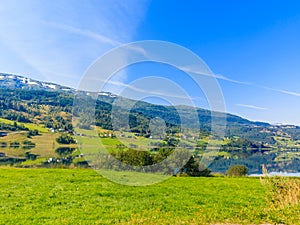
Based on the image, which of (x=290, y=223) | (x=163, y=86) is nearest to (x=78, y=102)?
(x=163, y=86)

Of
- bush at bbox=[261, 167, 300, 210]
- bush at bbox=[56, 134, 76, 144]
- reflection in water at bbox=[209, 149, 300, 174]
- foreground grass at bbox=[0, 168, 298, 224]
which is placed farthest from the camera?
bush at bbox=[56, 134, 76, 144]

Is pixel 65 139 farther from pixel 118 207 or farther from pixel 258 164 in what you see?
pixel 118 207

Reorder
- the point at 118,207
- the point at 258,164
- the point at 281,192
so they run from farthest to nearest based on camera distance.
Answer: the point at 258,164 < the point at 281,192 < the point at 118,207

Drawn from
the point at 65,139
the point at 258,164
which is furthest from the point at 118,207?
the point at 65,139

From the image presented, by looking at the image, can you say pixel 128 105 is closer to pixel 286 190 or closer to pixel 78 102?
pixel 78 102

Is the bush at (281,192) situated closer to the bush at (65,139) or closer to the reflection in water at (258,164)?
the reflection in water at (258,164)

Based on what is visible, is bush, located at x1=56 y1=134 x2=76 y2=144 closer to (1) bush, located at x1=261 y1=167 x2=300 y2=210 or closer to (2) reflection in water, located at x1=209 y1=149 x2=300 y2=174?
(2) reflection in water, located at x1=209 y1=149 x2=300 y2=174

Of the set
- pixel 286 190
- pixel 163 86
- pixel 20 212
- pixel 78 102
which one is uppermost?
pixel 163 86

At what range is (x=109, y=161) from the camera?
108 feet

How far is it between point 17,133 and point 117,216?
170 meters

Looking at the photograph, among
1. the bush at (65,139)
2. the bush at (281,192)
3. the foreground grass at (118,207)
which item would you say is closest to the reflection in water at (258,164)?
the foreground grass at (118,207)

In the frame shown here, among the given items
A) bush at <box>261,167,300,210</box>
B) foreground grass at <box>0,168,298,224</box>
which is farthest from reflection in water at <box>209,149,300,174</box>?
bush at <box>261,167,300,210</box>

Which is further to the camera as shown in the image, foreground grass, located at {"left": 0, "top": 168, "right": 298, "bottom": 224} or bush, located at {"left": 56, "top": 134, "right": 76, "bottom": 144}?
bush, located at {"left": 56, "top": 134, "right": 76, "bottom": 144}

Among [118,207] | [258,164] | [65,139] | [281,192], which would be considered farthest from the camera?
[65,139]
